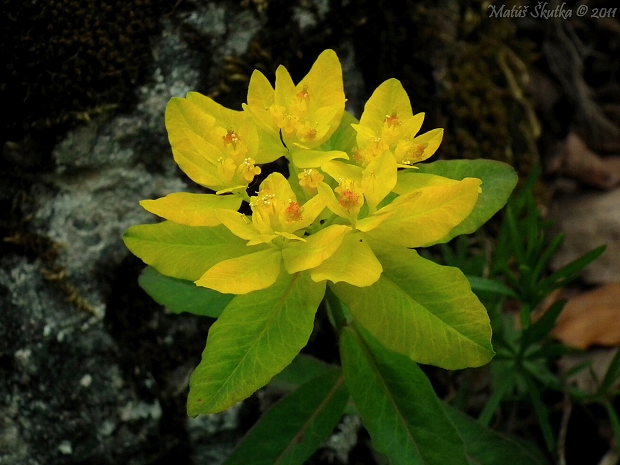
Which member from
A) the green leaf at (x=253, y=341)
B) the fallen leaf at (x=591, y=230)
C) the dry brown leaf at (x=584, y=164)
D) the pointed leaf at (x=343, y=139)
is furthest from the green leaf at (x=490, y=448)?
the dry brown leaf at (x=584, y=164)

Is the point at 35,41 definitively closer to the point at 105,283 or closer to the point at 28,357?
the point at 105,283

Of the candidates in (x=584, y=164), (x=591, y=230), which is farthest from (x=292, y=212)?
(x=584, y=164)

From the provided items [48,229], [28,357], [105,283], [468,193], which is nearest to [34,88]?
[48,229]

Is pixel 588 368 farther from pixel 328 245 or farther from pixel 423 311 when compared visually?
pixel 328 245

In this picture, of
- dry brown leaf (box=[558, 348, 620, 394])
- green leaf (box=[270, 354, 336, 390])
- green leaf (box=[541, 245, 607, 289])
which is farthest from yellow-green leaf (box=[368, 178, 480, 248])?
dry brown leaf (box=[558, 348, 620, 394])

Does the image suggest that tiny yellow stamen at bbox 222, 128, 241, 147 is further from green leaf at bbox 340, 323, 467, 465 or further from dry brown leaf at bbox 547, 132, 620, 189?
dry brown leaf at bbox 547, 132, 620, 189

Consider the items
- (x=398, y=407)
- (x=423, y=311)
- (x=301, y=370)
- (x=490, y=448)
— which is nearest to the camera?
(x=423, y=311)
